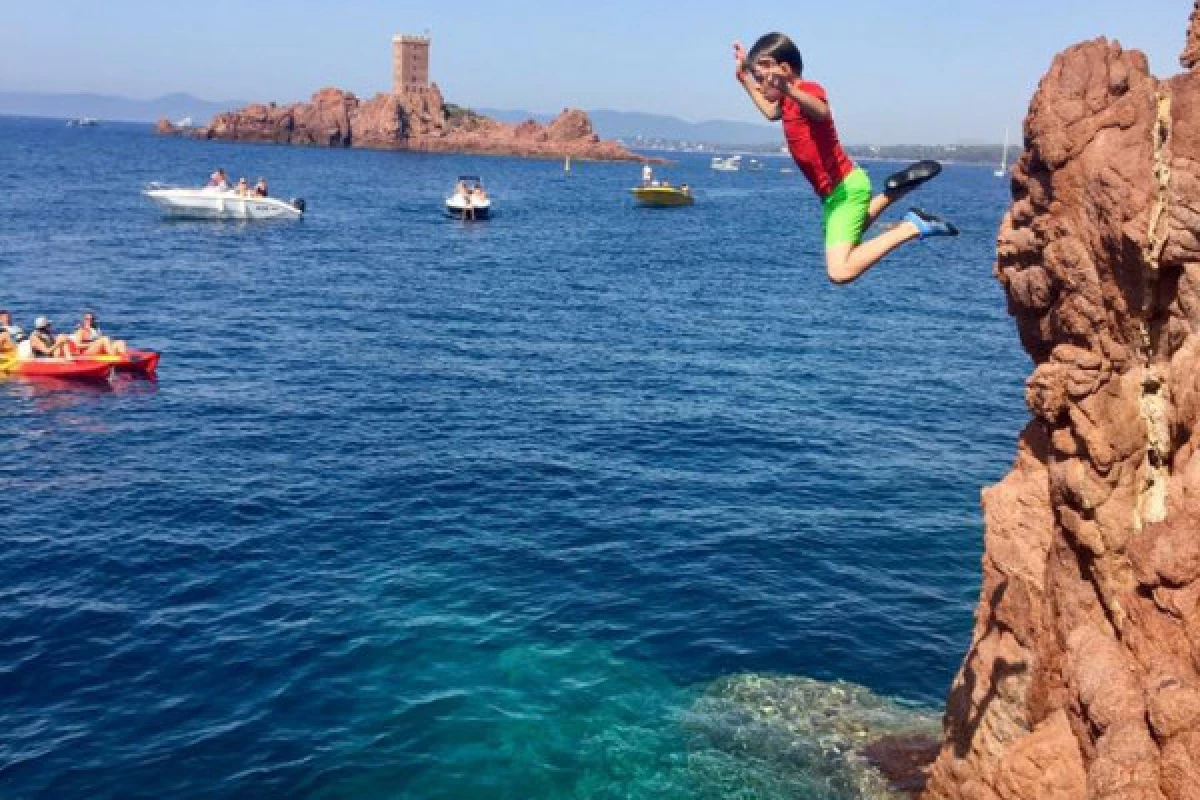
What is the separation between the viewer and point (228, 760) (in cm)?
→ 1675

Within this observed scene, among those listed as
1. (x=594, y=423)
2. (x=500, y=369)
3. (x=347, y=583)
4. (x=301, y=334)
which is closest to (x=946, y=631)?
(x=347, y=583)

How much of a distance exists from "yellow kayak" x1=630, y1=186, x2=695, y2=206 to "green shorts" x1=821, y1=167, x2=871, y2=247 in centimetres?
10505

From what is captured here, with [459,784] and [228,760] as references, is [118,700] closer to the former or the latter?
[228,760]

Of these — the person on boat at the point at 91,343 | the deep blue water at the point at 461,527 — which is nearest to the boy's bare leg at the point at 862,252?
the deep blue water at the point at 461,527

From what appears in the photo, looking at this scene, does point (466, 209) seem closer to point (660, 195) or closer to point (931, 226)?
point (660, 195)

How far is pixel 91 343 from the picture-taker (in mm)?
37656

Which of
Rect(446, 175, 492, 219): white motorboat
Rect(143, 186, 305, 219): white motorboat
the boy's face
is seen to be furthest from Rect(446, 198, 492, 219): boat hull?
the boy's face

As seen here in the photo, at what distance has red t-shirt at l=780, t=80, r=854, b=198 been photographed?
10150 millimetres

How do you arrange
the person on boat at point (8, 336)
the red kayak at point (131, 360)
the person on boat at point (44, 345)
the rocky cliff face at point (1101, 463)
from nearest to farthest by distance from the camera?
the rocky cliff face at point (1101, 463), the red kayak at point (131, 360), the person on boat at point (8, 336), the person on boat at point (44, 345)

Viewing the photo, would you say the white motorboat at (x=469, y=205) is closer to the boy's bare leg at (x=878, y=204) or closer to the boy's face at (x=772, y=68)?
the boy's bare leg at (x=878, y=204)

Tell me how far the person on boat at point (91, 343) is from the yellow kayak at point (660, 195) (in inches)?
3187

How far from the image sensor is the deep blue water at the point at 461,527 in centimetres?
1780

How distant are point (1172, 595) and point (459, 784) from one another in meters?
10.6

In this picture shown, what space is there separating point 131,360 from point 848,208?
32678 millimetres
